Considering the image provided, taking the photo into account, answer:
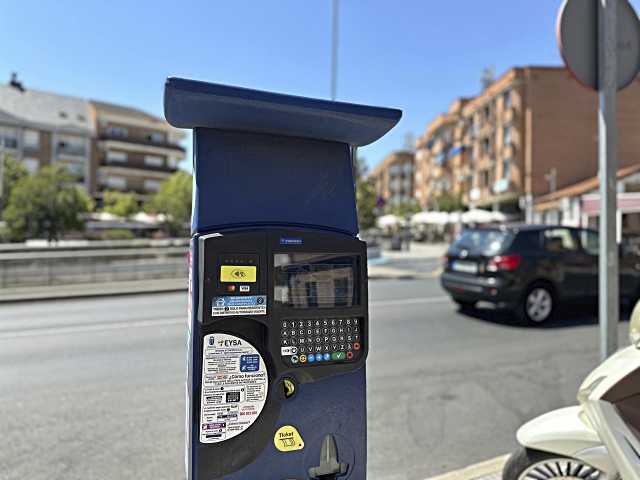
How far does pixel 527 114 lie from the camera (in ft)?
123

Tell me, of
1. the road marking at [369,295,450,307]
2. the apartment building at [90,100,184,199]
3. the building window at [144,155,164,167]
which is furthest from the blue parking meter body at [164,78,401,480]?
the building window at [144,155,164,167]

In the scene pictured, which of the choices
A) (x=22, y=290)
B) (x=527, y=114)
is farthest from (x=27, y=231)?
(x=527, y=114)

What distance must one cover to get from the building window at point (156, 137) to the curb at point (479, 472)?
201ft

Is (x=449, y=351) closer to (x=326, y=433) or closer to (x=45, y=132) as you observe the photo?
(x=326, y=433)

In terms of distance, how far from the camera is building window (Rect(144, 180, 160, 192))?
5856 cm

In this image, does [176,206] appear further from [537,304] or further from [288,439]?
[288,439]

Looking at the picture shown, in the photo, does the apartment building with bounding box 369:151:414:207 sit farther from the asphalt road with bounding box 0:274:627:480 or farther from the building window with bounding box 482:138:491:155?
the asphalt road with bounding box 0:274:627:480

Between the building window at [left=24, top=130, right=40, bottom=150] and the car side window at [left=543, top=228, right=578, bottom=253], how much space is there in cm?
5384

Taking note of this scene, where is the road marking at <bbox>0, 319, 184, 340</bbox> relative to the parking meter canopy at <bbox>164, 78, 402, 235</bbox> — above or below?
below

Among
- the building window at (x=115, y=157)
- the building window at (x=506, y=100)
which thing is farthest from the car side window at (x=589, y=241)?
the building window at (x=115, y=157)

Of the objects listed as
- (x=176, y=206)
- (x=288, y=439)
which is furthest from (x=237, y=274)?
(x=176, y=206)

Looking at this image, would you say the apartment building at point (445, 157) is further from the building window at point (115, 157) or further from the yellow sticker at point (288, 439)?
the yellow sticker at point (288, 439)

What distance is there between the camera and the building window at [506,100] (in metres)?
39.2

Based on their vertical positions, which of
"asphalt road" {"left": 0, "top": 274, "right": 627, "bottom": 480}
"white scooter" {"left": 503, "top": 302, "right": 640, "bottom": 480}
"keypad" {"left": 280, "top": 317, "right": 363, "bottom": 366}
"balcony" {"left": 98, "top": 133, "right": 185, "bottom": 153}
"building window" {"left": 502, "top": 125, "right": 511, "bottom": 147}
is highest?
"balcony" {"left": 98, "top": 133, "right": 185, "bottom": 153}
